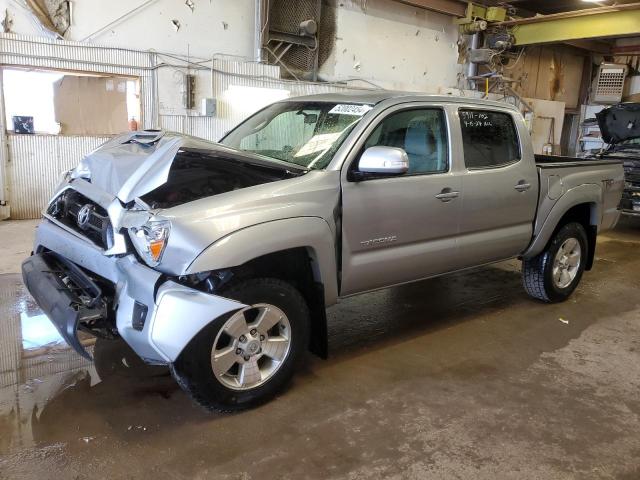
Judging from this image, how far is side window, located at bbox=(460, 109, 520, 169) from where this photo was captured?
4008mm

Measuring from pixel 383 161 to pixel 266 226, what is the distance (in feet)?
2.67

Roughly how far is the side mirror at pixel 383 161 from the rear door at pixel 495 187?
37.1 inches

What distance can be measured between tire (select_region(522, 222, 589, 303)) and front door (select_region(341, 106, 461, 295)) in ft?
4.44

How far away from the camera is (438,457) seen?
8.71 ft

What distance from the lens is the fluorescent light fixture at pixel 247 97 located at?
8.95 metres

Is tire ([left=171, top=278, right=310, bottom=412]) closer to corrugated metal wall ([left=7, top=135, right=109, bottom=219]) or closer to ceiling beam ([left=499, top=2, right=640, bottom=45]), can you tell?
corrugated metal wall ([left=7, top=135, right=109, bottom=219])

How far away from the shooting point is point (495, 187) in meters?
4.12

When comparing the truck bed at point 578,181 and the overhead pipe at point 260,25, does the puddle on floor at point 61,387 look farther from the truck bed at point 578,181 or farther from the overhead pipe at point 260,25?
the overhead pipe at point 260,25

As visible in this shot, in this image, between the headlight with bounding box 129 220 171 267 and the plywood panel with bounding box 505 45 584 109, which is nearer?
the headlight with bounding box 129 220 171 267

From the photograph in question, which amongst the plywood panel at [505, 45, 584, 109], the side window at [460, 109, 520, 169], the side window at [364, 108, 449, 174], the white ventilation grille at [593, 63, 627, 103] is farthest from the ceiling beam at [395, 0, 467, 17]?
the side window at [364, 108, 449, 174]

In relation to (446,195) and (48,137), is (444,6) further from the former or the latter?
(446,195)

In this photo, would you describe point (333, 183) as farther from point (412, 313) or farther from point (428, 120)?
point (412, 313)

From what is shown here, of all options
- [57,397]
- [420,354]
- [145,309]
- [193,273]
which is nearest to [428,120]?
[420,354]

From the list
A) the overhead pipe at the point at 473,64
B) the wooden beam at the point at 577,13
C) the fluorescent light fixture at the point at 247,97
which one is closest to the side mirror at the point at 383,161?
the fluorescent light fixture at the point at 247,97
